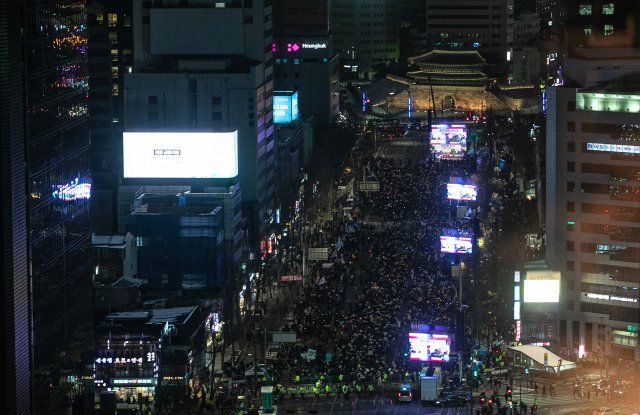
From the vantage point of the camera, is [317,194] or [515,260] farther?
[317,194]

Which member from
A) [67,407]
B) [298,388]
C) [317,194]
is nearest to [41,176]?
[67,407]

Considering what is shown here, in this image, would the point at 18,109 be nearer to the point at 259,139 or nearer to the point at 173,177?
the point at 173,177

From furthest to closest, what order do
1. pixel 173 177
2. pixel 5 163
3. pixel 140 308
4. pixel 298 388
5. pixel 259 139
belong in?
1. pixel 259 139
2. pixel 173 177
3. pixel 140 308
4. pixel 298 388
5. pixel 5 163

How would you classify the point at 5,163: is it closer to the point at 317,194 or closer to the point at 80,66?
the point at 80,66

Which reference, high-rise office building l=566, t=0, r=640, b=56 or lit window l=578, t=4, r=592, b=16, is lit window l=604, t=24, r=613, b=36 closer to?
high-rise office building l=566, t=0, r=640, b=56

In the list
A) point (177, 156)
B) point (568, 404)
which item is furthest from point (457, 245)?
point (568, 404)

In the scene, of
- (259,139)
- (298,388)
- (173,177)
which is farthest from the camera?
(259,139)

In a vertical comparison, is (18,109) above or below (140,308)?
above

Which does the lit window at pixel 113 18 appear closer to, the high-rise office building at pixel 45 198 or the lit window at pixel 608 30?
the lit window at pixel 608 30
